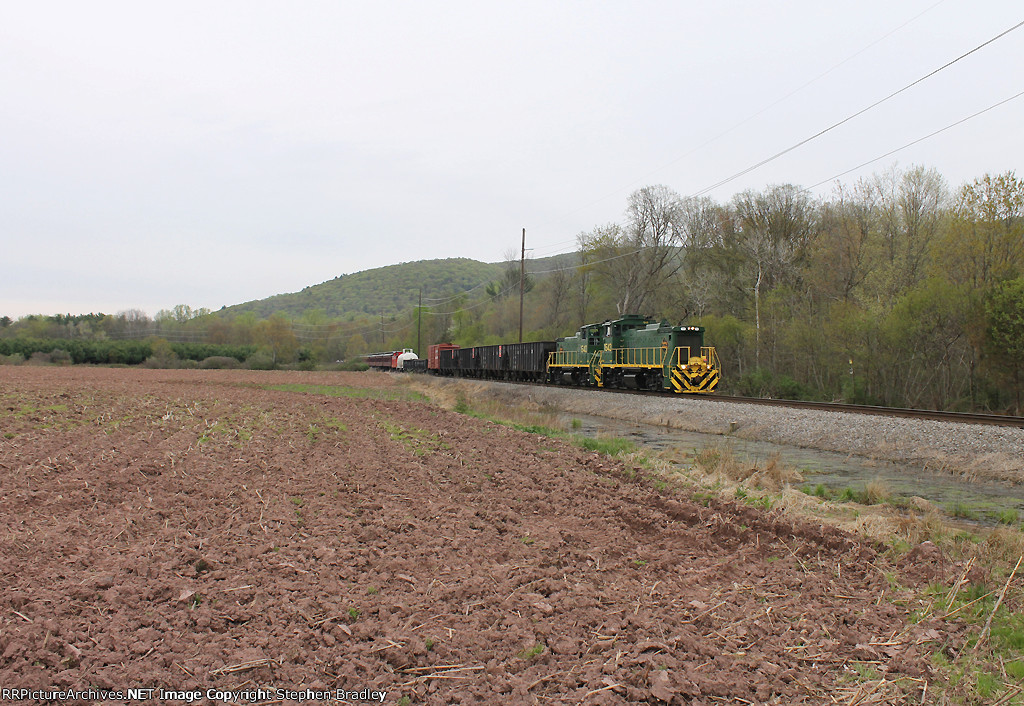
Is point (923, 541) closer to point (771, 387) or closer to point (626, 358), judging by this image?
point (626, 358)

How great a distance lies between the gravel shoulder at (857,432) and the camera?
1389 centimetres

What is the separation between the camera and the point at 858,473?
47.1ft

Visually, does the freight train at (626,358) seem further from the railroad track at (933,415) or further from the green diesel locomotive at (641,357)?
the railroad track at (933,415)

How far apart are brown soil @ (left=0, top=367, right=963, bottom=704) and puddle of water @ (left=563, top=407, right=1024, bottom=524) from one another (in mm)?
5032

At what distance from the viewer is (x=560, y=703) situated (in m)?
3.80

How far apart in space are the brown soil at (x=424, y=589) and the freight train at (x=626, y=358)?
62.6 feet

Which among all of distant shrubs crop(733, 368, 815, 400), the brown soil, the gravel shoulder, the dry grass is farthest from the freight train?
the brown soil

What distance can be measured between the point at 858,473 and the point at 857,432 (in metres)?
3.76

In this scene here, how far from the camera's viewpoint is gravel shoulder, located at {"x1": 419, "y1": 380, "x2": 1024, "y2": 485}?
45.6 feet

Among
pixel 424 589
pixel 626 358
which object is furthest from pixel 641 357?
pixel 424 589

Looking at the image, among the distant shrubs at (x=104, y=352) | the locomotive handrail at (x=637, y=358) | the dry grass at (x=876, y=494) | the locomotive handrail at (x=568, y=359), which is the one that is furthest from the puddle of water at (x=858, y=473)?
the distant shrubs at (x=104, y=352)

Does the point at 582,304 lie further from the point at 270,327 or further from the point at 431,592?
the point at 431,592

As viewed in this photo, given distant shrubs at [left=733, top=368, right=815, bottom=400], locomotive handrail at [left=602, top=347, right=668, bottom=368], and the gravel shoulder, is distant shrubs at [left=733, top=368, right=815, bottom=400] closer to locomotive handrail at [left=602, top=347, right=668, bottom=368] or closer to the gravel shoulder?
locomotive handrail at [left=602, top=347, right=668, bottom=368]

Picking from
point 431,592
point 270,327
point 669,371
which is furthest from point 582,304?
point 431,592
